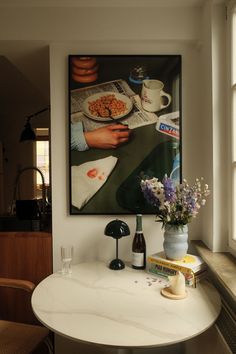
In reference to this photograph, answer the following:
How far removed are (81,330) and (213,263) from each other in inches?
28.6

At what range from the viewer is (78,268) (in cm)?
163

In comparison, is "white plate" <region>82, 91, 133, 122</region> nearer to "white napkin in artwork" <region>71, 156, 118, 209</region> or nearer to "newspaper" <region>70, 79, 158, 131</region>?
"newspaper" <region>70, 79, 158, 131</region>

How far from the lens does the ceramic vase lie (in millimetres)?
1456

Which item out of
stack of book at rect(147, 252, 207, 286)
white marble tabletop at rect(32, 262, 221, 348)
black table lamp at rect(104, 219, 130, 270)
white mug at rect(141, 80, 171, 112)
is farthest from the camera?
white mug at rect(141, 80, 171, 112)

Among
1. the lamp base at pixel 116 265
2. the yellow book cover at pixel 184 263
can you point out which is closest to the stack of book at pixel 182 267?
the yellow book cover at pixel 184 263

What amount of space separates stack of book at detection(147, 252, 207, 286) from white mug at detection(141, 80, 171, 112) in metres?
0.92

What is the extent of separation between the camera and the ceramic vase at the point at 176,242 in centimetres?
146

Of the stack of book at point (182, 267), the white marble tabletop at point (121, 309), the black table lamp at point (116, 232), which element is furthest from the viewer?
the black table lamp at point (116, 232)

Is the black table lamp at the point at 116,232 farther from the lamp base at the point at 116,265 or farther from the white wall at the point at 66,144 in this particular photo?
the white wall at the point at 66,144

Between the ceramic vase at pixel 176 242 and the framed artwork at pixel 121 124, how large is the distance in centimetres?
32

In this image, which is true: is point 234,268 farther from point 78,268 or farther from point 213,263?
point 78,268

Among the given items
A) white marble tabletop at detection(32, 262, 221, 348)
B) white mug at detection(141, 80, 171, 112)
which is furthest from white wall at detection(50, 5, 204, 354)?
white marble tabletop at detection(32, 262, 221, 348)

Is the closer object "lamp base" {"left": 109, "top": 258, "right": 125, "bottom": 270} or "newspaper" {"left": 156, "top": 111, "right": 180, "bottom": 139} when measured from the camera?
"lamp base" {"left": 109, "top": 258, "right": 125, "bottom": 270}

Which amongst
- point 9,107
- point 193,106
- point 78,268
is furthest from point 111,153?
point 9,107
